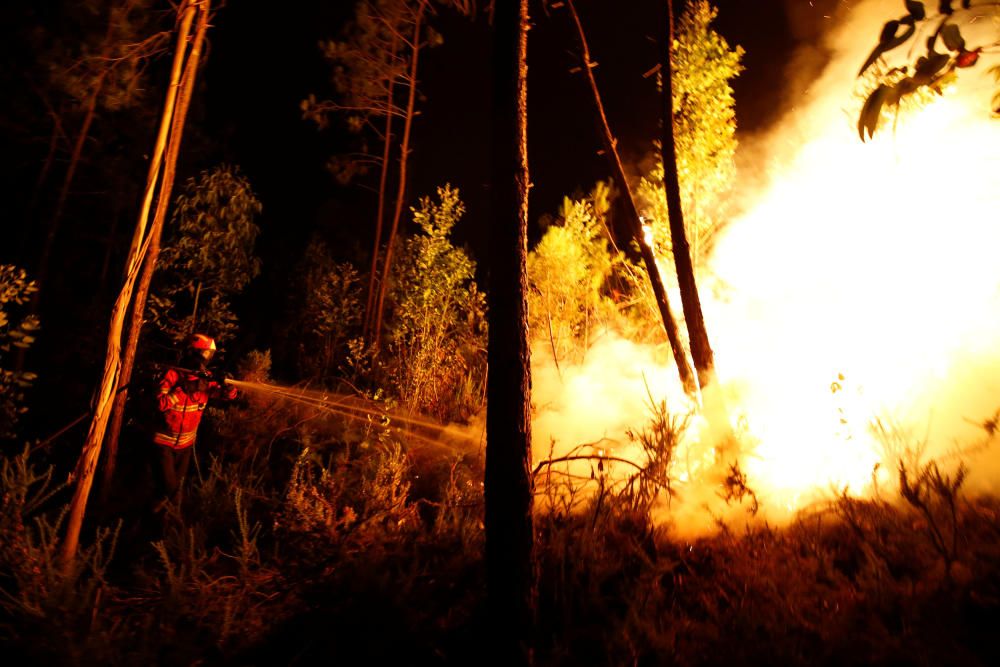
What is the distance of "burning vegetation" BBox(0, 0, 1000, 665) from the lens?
352 centimetres

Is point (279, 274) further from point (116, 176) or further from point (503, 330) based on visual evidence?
point (503, 330)

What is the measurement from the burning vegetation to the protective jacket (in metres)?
0.05

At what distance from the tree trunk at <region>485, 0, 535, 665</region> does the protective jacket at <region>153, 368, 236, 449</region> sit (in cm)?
403

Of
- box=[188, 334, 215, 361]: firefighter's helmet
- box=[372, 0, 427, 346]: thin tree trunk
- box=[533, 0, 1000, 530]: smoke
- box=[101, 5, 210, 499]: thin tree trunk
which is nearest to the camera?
box=[101, 5, 210, 499]: thin tree trunk

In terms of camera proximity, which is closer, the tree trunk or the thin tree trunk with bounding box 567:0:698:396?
the tree trunk

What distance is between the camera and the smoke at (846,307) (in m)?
6.15

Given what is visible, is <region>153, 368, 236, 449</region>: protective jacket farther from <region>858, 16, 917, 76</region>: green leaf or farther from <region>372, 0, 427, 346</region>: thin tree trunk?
<region>372, 0, 427, 346</region>: thin tree trunk

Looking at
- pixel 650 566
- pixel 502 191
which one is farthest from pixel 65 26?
pixel 650 566

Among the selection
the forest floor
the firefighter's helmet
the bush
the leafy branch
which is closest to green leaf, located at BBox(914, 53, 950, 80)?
the leafy branch

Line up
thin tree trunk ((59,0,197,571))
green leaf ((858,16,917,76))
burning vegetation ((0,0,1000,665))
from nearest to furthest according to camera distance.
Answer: green leaf ((858,16,917,76)) → burning vegetation ((0,0,1000,665)) → thin tree trunk ((59,0,197,571))

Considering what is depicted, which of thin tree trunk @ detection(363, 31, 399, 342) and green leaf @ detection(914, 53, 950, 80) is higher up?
thin tree trunk @ detection(363, 31, 399, 342)

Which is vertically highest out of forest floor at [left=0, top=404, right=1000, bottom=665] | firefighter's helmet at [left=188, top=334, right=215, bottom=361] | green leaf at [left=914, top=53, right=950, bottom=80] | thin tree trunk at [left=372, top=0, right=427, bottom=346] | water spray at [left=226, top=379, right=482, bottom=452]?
thin tree trunk at [left=372, top=0, right=427, bottom=346]

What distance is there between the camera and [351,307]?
16.2 m

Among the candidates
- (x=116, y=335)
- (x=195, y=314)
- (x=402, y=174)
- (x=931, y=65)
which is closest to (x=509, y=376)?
(x=931, y=65)
